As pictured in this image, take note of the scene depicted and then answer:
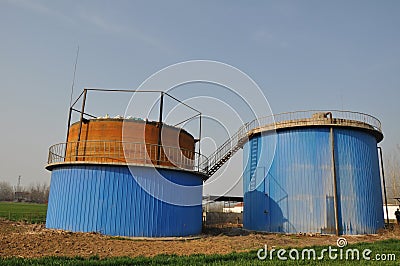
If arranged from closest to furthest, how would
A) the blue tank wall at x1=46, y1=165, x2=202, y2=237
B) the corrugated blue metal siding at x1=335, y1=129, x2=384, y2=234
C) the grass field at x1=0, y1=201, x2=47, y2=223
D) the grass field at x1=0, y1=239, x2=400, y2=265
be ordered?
the grass field at x1=0, y1=239, x2=400, y2=265 < the blue tank wall at x1=46, y1=165, x2=202, y2=237 < the corrugated blue metal siding at x1=335, y1=129, x2=384, y2=234 < the grass field at x1=0, y1=201, x2=47, y2=223

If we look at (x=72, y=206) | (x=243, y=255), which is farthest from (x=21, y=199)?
(x=243, y=255)

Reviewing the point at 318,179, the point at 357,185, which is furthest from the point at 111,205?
the point at 357,185

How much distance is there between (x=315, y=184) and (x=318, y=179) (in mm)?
383

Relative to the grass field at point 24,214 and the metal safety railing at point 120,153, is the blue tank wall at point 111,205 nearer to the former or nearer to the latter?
the metal safety railing at point 120,153

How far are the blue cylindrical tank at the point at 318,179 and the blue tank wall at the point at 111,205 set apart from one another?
748cm

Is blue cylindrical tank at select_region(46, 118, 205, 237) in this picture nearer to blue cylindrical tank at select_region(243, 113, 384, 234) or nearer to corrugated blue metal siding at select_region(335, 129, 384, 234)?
blue cylindrical tank at select_region(243, 113, 384, 234)

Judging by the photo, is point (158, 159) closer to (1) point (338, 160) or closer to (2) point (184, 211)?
(2) point (184, 211)

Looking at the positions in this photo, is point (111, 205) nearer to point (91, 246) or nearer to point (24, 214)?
point (91, 246)

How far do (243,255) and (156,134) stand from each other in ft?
31.2

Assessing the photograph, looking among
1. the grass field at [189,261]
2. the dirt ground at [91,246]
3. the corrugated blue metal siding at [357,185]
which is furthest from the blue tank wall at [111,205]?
the corrugated blue metal siding at [357,185]

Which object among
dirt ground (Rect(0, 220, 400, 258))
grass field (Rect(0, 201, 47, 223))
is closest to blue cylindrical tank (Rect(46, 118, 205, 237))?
dirt ground (Rect(0, 220, 400, 258))

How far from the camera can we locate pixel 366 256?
1269 cm

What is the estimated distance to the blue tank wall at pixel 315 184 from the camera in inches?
830

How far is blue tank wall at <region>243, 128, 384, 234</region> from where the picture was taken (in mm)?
21078
